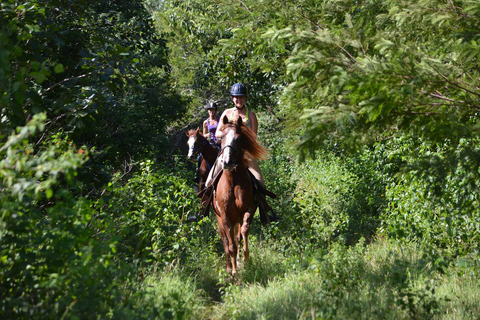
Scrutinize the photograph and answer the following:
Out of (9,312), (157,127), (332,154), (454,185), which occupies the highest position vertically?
(9,312)

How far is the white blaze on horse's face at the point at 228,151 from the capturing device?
7.70 meters

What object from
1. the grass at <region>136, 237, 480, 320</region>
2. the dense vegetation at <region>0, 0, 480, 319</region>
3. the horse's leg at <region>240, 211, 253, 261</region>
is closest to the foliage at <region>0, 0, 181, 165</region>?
the dense vegetation at <region>0, 0, 480, 319</region>

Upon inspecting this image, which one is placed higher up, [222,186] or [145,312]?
[145,312]

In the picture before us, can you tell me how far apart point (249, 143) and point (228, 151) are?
0.61 meters

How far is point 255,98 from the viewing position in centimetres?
1438

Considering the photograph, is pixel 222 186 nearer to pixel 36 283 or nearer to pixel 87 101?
pixel 87 101

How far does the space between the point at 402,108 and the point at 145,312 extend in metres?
2.97

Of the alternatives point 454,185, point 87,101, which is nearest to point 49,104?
point 87,101

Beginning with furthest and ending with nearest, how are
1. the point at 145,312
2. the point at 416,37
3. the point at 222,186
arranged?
1. the point at 222,186
2. the point at 416,37
3. the point at 145,312

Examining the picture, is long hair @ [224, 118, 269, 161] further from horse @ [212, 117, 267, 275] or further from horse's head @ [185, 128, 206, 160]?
horse's head @ [185, 128, 206, 160]

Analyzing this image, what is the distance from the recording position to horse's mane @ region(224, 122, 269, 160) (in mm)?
8133

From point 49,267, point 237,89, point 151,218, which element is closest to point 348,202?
point 237,89

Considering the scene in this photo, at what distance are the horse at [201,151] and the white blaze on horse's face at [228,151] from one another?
7.63 feet

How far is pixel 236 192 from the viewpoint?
26.8 ft
